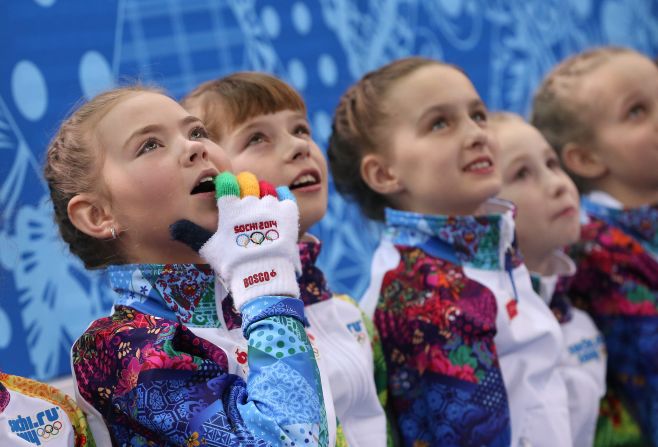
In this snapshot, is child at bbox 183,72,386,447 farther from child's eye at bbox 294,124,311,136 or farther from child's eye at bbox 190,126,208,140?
child's eye at bbox 190,126,208,140

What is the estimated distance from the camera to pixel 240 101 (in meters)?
Answer: 1.70

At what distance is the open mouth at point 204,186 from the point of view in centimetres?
142

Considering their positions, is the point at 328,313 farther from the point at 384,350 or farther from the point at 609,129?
the point at 609,129

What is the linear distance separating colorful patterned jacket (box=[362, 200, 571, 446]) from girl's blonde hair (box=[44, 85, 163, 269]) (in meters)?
0.60

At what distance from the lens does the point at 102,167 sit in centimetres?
142

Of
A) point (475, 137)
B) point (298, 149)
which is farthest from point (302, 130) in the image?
point (475, 137)

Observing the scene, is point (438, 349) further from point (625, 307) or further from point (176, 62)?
point (176, 62)

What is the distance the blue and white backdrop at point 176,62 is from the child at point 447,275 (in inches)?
13.1

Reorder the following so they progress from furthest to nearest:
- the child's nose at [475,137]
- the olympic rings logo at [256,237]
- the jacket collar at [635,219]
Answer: the jacket collar at [635,219], the child's nose at [475,137], the olympic rings logo at [256,237]

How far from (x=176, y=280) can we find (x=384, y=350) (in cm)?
55

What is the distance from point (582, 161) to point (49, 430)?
1.56 metres

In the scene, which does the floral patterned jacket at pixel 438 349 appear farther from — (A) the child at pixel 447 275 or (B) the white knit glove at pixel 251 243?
(B) the white knit glove at pixel 251 243

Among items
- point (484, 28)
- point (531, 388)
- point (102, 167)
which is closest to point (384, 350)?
point (531, 388)

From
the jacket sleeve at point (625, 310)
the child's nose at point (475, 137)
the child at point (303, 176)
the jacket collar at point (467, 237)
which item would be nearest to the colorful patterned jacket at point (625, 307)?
the jacket sleeve at point (625, 310)
